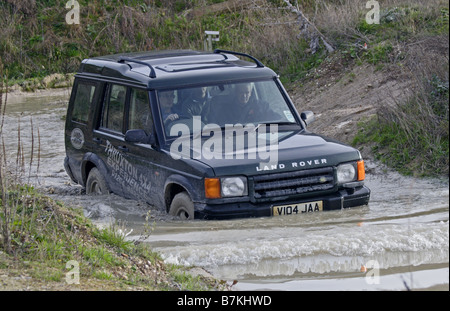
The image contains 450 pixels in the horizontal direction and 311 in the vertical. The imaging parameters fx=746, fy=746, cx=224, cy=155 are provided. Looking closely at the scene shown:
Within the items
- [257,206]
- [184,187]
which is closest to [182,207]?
[184,187]

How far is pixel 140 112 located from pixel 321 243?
2.78 metres

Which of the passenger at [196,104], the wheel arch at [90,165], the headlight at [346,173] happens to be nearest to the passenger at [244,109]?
the passenger at [196,104]

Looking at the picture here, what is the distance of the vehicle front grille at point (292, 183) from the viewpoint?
7.10 metres

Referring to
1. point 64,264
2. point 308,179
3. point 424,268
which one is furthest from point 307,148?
point 64,264

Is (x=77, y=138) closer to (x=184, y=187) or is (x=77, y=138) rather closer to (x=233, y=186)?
(x=184, y=187)

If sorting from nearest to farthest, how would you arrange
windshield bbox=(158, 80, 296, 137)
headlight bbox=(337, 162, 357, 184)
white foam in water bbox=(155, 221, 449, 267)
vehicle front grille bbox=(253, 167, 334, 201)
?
white foam in water bbox=(155, 221, 449, 267) < vehicle front grille bbox=(253, 167, 334, 201) < headlight bbox=(337, 162, 357, 184) < windshield bbox=(158, 80, 296, 137)

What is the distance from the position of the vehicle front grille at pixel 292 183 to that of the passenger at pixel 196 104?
1.13 meters

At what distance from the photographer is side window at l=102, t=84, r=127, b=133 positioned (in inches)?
338

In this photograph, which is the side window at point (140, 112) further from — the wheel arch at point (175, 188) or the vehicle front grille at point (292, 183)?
the vehicle front grille at point (292, 183)

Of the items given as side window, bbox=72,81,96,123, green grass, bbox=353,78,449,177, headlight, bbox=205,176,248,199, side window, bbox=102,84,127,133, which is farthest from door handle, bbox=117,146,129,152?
green grass, bbox=353,78,449,177

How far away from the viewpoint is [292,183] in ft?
23.5

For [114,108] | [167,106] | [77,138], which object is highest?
[167,106]

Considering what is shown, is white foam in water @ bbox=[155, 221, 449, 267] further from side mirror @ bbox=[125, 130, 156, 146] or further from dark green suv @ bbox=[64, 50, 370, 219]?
side mirror @ bbox=[125, 130, 156, 146]

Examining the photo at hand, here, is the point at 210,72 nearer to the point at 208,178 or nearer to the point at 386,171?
the point at 208,178
